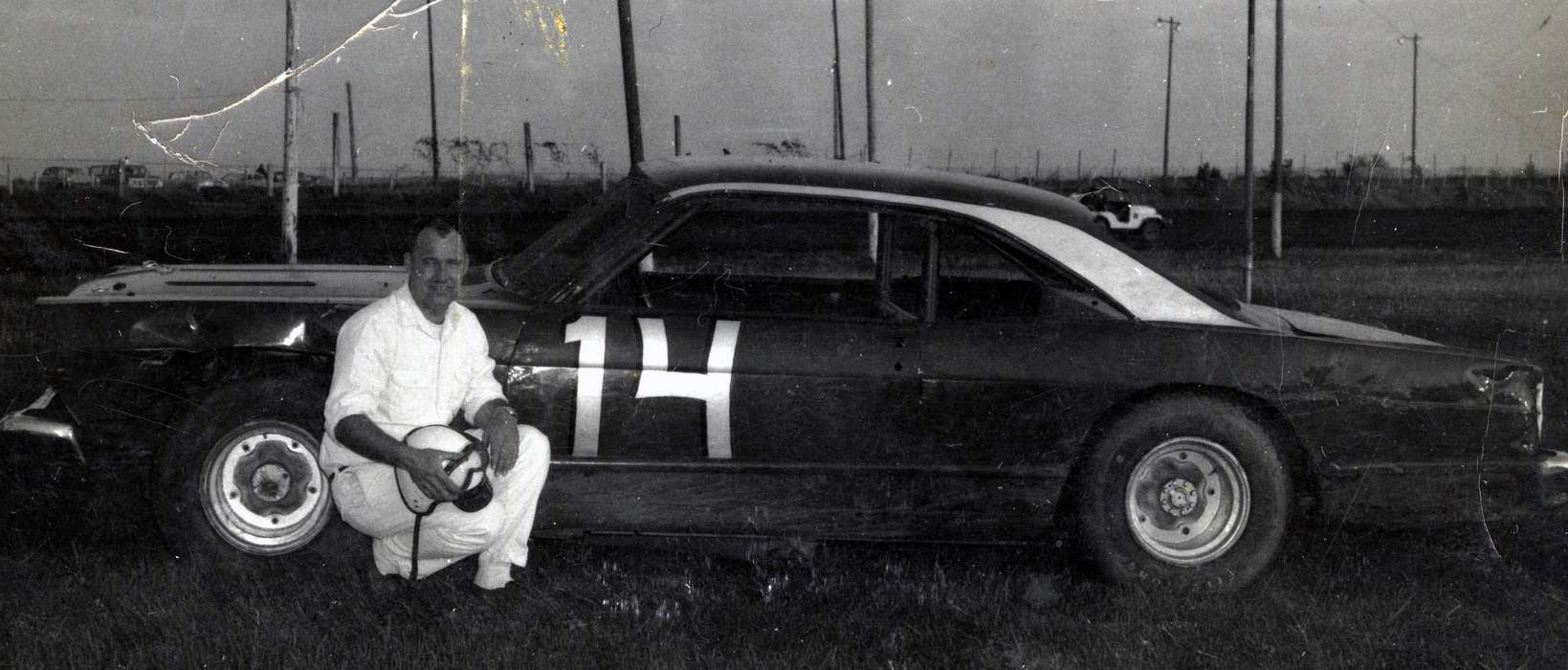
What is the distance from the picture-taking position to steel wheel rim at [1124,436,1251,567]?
170 inches

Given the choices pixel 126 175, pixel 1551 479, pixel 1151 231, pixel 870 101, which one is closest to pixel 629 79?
pixel 870 101

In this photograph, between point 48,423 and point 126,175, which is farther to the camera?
point 126,175

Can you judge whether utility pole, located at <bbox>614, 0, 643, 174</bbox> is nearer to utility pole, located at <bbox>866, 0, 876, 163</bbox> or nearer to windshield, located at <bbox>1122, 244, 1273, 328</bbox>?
utility pole, located at <bbox>866, 0, 876, 163</bbox>

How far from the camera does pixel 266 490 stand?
4219 mm

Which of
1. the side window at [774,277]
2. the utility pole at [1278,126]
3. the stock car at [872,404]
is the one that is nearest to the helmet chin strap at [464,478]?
the stock car at [872,404]

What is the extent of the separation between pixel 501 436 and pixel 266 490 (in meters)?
1.01

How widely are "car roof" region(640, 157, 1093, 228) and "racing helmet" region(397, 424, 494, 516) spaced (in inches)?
46.7

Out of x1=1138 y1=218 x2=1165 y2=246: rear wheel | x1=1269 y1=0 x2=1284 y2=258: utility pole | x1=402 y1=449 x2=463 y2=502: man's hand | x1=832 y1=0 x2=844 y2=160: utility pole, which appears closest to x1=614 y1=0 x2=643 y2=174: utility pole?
x1=832 y1=0 x2=844 y2=160: utility pole

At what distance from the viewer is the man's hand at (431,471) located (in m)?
3.61

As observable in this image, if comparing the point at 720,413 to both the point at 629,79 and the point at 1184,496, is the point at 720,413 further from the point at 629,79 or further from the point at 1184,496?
the point at 629,79

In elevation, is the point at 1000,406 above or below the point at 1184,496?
above

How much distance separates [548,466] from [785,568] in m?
0.91

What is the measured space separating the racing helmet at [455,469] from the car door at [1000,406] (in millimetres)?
1361

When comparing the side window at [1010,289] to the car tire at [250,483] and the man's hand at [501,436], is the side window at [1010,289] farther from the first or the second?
the car tire at [250,483]
